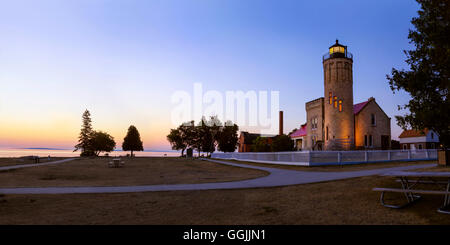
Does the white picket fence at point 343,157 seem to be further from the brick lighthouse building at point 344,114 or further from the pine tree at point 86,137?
the pine tree at point 86,137

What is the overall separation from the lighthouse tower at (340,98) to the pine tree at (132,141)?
77.1 m

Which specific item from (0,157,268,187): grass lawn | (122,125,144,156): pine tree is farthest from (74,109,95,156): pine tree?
(0,157,268,187): grass lawn

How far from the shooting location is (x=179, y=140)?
269 ft

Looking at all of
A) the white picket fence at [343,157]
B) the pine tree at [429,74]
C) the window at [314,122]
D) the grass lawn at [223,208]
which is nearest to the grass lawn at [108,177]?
the white picket fence at [343,157]

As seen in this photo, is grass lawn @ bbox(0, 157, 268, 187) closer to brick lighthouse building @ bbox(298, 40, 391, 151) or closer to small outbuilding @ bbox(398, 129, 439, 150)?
brick lighthouse building @ bbox(298, 40, 391, 151)

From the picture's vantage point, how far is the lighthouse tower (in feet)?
103

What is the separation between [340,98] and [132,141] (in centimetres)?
7911

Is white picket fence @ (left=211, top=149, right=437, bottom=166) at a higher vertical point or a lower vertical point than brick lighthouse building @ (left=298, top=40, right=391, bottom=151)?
lower

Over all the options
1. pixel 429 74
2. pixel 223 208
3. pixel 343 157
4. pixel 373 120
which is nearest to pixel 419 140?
pixel 373 120

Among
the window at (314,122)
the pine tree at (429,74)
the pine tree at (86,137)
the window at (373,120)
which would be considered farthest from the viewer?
the pine tree at (86,137)

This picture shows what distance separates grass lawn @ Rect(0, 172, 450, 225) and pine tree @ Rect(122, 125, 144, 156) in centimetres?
8978

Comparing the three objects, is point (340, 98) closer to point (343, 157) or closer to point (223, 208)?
point (343, 157)

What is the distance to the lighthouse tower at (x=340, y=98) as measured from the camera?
31413 mm
